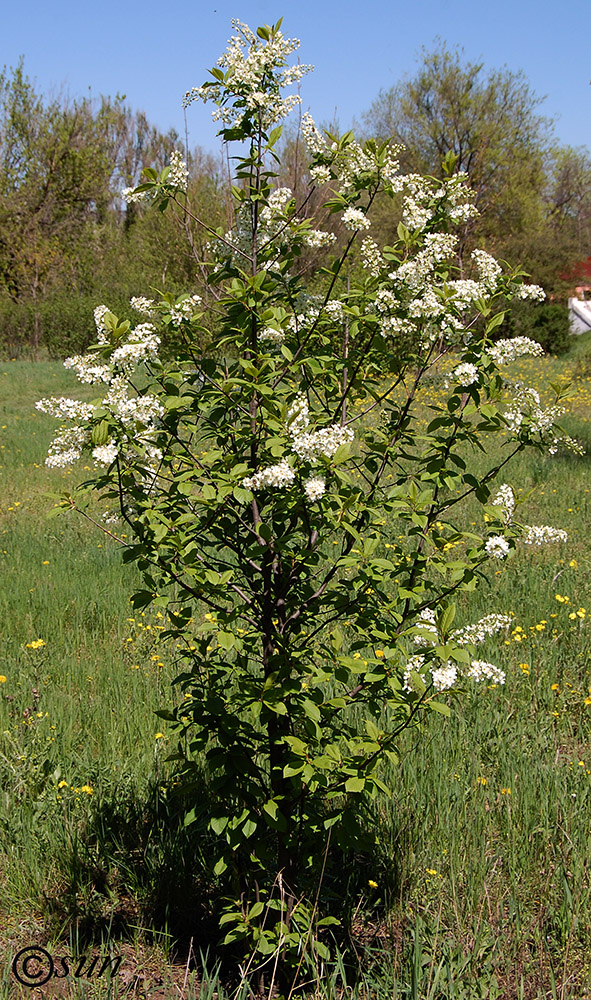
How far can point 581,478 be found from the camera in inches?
326

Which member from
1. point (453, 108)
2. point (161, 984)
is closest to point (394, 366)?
point (161, 984)

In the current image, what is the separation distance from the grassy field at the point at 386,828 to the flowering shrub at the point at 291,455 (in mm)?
270

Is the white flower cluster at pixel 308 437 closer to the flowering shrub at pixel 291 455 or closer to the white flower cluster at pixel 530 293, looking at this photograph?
the flowering shrub at pixel 291 455

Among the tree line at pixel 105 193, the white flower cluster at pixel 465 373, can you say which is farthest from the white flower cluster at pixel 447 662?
the tree line at pixel 105 193

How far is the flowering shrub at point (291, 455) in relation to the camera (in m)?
2.06

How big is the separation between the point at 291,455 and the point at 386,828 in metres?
1.76

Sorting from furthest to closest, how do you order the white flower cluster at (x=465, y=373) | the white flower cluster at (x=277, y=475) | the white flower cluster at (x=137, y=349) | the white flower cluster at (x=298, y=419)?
the white flower cluster at (x=465, y=373) → the white flower cluster at (x=137, y=349) → the white flower cluster at (x=298, y=419) → the white flower cluster at (x=277, y=475)

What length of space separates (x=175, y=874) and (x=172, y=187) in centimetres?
238

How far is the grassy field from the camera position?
2451mm

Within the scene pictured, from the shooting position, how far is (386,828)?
2977 mm

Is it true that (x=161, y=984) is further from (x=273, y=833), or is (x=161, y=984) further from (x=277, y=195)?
(x=277, y=195)

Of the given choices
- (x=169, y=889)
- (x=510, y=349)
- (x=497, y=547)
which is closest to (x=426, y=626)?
(x=497, y=547)

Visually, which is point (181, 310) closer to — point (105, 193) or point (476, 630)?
point (476, 630)

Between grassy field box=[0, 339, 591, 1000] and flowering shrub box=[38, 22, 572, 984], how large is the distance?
0.89 ft
